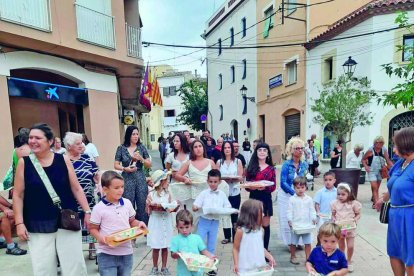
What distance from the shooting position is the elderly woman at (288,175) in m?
4.27

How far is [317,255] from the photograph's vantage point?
2.86m

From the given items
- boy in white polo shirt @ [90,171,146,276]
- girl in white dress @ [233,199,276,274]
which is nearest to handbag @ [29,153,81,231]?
boy in white polo shirt @ [90,171,146,276]

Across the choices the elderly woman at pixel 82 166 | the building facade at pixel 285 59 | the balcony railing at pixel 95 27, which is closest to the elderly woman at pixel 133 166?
the elderly woman at pixel 82 166

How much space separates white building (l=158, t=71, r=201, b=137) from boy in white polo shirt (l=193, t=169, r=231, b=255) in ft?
137

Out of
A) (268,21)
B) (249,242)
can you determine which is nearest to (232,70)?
(268,21)

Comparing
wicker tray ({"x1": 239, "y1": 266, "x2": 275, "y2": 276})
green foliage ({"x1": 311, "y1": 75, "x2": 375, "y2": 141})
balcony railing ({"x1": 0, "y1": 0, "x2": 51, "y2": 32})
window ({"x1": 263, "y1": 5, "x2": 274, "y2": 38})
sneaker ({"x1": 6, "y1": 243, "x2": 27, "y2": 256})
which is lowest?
sneaker ({"x1": 6, "y1": 243, "x2": 27, "y2": 256})

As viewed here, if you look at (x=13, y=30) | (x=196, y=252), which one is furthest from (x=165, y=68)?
(x=196, y=252)

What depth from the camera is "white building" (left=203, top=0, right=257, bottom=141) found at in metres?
21.7

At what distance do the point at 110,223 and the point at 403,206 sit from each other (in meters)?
2.88

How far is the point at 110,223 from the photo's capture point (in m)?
2.72

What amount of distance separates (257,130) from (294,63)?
20.4 ft

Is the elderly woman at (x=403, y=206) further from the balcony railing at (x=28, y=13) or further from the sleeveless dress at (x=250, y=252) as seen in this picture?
→ the balcony railing at (x=28, y=13)

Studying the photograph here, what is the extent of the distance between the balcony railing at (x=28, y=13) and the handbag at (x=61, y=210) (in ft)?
16.5

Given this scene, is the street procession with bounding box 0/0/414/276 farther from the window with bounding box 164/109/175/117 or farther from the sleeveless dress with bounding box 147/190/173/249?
the window with bounding box 164/109/175/117
